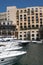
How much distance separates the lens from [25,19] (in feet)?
349

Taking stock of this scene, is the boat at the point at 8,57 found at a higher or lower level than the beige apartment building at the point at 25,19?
lower

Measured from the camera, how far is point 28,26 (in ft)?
349

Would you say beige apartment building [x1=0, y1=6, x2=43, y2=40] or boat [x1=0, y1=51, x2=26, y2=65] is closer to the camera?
boat [x1=0, y1=51, x2=26, y2=65]

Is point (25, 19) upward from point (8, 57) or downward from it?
upward

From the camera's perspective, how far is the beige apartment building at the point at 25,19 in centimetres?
10219

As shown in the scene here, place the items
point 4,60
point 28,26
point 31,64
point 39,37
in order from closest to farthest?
1. point 4,60
2. point 31,64
3. point 39,37
4. point 28,26

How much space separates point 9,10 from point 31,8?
1198 cm

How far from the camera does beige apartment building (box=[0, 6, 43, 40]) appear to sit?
335 ft

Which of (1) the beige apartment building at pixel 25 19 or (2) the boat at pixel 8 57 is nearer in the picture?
(2) the boat at pixel 8 57

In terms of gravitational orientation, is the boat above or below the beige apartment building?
below

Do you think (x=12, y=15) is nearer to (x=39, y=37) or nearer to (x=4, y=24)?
(x=4, y=24)

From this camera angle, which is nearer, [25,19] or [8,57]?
[8,57]

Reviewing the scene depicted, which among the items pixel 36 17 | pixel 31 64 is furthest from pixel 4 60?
pixel 36 17

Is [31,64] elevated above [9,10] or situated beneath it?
situated beneath
